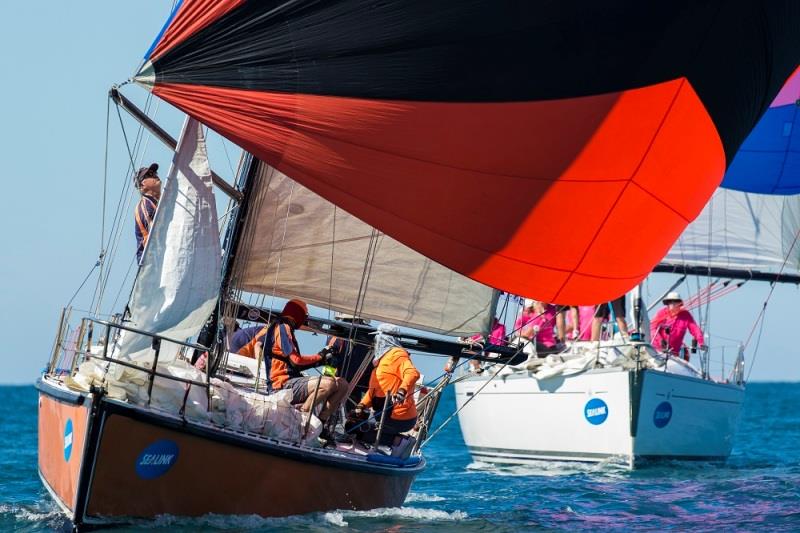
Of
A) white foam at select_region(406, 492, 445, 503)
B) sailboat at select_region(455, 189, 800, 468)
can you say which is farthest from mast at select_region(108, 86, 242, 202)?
sailboat at select_region(455, 189, 800, 468)

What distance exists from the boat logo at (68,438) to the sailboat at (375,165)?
44 mm

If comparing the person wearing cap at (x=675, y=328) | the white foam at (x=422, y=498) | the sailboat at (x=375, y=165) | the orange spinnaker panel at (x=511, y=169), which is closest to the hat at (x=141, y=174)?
the sailboat at (x=375, y=165)

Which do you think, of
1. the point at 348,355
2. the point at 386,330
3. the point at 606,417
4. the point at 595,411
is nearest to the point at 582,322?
the point at 595,411

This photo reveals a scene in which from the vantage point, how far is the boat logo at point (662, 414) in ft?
65.6

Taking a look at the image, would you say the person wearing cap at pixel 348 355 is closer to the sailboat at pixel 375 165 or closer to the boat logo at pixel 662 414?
the sailboat at pixel 375 165

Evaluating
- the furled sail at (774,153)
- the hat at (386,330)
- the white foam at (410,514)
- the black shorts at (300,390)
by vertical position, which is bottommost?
the white foam at (410,514)

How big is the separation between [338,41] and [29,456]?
13431 mm

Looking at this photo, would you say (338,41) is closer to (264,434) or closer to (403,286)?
(264,434)

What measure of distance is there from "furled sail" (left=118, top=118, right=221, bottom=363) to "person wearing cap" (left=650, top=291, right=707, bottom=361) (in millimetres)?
11424

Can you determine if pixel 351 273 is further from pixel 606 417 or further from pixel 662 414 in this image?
pixel 662 414

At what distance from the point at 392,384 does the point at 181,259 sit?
256 centimetres

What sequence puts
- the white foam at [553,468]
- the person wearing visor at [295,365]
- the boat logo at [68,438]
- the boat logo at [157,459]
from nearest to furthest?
the boat logo at [157,459] → the boat logo at [68,438] → the person wearing visor at [295,365] → the white foam at [553,468]

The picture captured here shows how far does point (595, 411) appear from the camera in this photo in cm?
2020

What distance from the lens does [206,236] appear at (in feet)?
36.6
